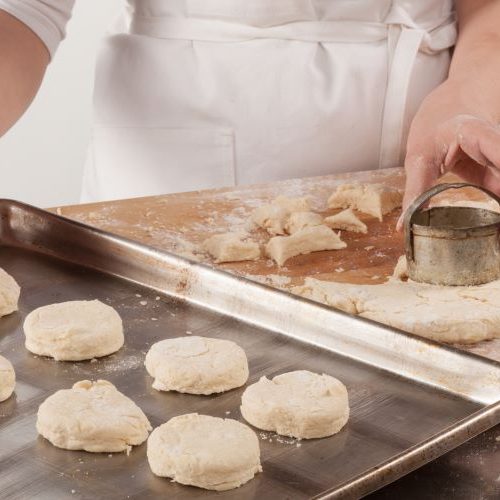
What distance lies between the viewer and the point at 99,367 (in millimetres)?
1490

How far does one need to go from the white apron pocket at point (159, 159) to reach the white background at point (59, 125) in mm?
2109

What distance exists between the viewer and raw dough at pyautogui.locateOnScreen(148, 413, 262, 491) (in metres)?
1.15

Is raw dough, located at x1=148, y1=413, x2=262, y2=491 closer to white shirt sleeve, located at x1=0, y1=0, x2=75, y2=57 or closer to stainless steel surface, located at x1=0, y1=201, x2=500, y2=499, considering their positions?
stainless steel surface, located at x1=0, y1=201, x2=500, y2=499

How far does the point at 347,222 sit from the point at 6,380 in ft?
3.05

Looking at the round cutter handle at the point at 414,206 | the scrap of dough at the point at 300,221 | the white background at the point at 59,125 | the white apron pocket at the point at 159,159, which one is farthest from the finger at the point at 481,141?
the white background at the point at 59,125

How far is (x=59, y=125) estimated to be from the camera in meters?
4.59

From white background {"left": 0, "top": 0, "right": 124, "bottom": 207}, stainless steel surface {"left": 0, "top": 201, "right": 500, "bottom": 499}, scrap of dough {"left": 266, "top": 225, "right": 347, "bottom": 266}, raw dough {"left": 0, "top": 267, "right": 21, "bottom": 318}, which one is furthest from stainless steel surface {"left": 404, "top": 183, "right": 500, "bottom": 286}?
white background {"left": 0, "top": 0, "right": 124, "bottom": 207}

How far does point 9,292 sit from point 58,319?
0.13 meters

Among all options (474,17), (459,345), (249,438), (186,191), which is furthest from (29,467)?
(474,17)

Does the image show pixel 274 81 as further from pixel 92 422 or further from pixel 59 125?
pixel 59 125

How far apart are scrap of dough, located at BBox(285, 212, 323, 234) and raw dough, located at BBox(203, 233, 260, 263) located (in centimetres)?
13

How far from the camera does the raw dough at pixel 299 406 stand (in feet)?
4.15

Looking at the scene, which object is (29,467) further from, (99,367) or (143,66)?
(143,66)

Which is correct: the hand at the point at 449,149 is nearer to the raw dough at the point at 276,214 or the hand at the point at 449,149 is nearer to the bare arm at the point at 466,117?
the bare arm at the point at 466,117
